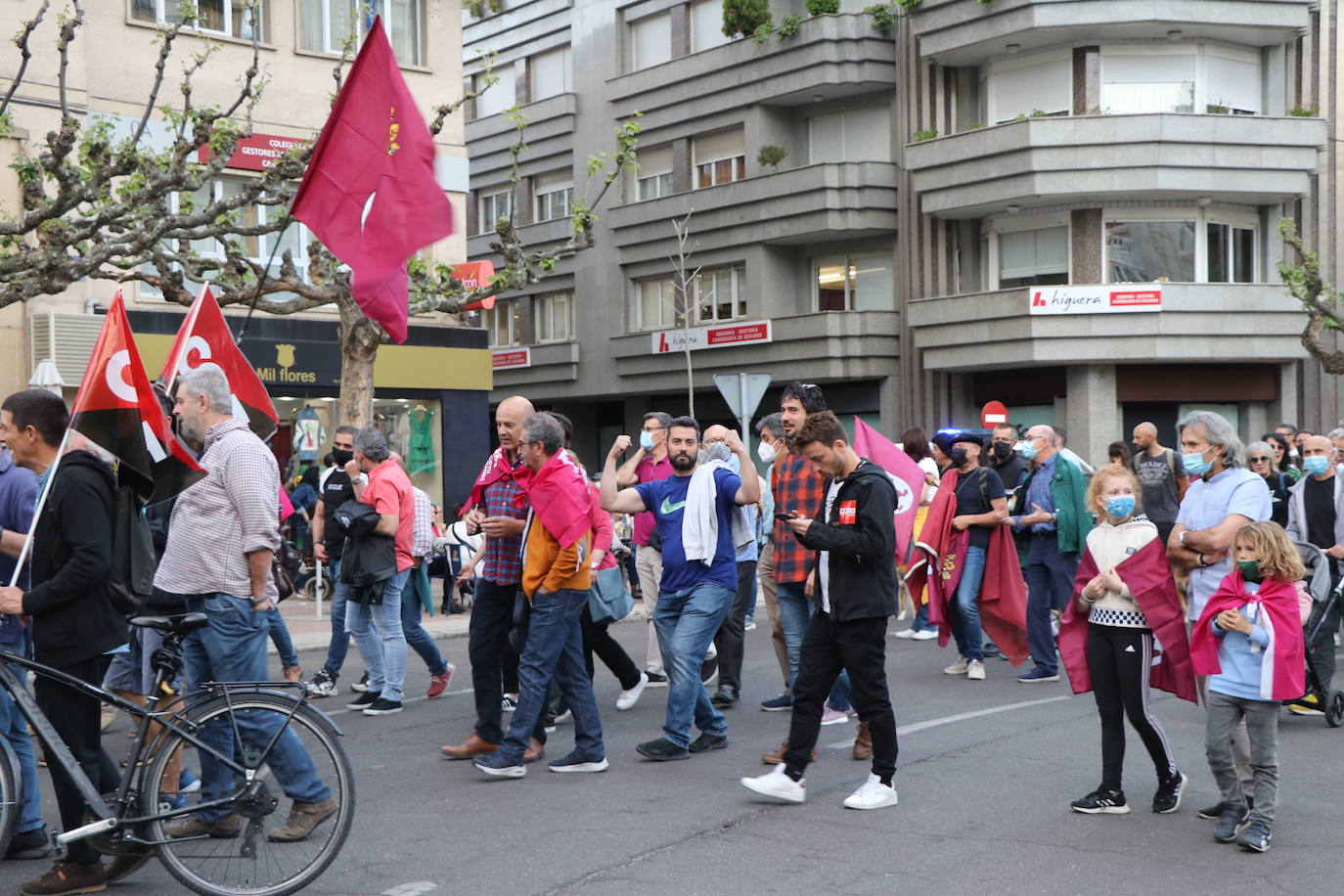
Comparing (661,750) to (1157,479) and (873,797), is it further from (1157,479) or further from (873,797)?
(1157,479)

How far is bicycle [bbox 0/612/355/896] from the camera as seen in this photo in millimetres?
5340

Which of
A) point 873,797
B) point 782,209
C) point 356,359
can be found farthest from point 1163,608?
point 782,209

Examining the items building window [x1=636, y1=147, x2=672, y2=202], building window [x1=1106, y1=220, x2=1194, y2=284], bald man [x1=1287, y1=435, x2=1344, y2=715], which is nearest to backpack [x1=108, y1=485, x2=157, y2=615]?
bald man [x1=1287, y1=435, x2=1344, y2=715]

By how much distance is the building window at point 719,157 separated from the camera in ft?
117

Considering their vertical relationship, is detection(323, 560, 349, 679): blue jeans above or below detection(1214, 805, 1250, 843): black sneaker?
above

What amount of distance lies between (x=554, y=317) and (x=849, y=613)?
35.0 m

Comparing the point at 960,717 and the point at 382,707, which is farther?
the point at 382,707

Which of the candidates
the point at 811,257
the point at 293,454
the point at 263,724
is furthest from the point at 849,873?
the point at 811,257

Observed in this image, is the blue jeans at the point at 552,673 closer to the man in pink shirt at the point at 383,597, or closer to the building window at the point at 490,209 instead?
the man in pink shirt at the point at 383,597

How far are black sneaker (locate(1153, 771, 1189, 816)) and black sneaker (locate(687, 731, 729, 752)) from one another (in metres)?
2.52

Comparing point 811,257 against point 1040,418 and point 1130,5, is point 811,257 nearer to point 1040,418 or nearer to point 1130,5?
point 1040,418

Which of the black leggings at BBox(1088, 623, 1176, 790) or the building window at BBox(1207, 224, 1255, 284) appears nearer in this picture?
the black leggings at BBox(1088, 623, 1176, 790)

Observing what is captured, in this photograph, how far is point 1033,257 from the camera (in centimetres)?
3128

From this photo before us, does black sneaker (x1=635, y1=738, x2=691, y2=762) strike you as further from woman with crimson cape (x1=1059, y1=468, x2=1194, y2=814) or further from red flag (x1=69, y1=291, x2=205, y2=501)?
red flag (x1=69, y1=291, x2=205, y2=501)
